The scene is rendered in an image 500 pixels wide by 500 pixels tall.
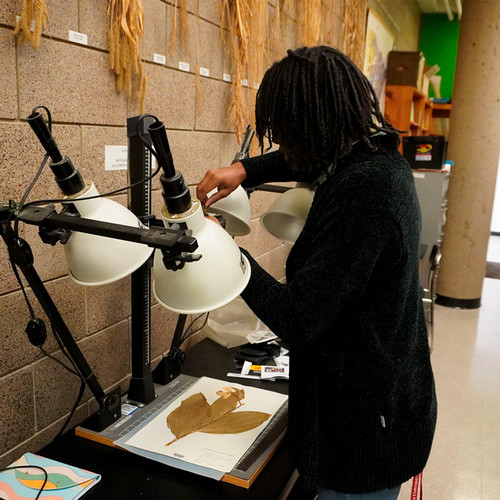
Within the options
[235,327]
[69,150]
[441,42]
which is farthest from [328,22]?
[441,42]

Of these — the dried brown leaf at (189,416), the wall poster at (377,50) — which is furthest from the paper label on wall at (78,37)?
the wall poster at (377,50)

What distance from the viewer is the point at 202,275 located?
713 millimetres

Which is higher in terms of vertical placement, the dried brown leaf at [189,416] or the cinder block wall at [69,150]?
the cinder block wall at [69,150]

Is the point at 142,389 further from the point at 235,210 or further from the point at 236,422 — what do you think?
the point at 235,210

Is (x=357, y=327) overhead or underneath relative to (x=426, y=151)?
underneath

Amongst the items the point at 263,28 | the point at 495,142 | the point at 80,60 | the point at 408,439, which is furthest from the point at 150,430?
the point at 495,142

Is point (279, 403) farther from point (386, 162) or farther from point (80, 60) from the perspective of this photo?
point (80, 60)

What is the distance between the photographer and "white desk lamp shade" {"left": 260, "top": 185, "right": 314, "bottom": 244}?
112 centimetres

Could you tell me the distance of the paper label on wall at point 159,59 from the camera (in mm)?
1541

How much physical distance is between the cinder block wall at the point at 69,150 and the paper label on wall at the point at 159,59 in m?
0.01

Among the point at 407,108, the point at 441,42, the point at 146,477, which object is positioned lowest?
the point at 146,477

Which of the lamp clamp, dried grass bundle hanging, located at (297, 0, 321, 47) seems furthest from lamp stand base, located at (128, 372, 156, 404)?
dried grass bundle hanging, located at (297, 0, 321, 47)

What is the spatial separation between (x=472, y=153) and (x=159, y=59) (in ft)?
11.1

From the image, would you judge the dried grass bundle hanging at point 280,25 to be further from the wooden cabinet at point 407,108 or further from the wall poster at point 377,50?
the wooden cabinet at point 407,108
